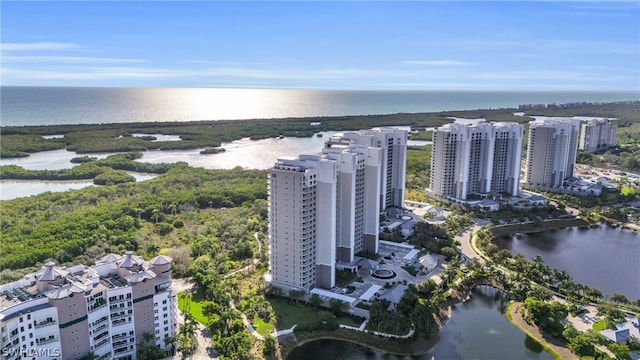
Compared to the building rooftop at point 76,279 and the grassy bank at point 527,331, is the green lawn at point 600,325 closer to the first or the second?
the grassy bank at point 527,331

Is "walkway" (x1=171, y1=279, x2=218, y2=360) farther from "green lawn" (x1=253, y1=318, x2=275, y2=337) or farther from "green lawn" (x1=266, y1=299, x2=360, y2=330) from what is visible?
"green lawn" (x1=266, y1=299, x2=360, y2=330)

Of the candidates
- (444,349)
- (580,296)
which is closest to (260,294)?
(444,349)

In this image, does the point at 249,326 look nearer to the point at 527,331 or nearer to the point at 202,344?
the point at 202,344

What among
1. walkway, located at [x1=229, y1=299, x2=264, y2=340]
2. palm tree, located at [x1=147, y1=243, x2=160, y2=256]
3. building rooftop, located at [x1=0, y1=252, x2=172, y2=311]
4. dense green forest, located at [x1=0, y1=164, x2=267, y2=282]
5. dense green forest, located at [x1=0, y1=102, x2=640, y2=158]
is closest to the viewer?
building rooftop, located at [x1=0, y1=252, x2=172, y2=311]

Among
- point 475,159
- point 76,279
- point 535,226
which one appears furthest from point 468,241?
point 76,279

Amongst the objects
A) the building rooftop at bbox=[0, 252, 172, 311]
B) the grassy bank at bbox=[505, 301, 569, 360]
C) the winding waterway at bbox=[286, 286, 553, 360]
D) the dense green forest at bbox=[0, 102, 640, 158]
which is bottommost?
the winding waterway at bbox=[286, 286, 553, 360]

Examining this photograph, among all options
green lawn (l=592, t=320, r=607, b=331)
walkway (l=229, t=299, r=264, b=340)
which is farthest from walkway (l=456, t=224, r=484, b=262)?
walkway (l=229, t=299, r=264, b=340)

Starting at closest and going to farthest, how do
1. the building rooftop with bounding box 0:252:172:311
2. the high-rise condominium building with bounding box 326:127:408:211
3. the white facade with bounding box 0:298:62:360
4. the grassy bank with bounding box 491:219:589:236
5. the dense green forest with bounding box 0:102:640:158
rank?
the white facade with bounding box 0:298:62:360 → the building rooftop with bounding box 0:252:172:311 → the grassy bank with bounding box 491:219:589:236 → the high-rise condominium building with bounding box 326:127:408:211 → the dense green forest with bounding box 0:102:640:158
